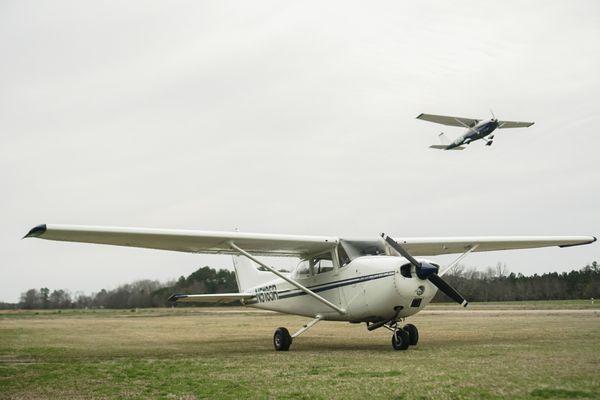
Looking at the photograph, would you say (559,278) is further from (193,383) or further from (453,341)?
(193,383)

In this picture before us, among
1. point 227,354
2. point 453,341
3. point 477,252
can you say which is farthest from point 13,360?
point 477,252

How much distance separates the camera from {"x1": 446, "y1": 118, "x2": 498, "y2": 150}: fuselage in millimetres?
39688

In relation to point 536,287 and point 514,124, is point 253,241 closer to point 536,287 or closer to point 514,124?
point 514,124

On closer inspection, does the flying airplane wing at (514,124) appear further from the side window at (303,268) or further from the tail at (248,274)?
the side window at (303,268)

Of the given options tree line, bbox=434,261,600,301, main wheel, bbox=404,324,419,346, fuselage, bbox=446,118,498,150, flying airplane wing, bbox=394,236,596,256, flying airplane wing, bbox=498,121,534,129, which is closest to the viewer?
main wheel, bbox=404,324,419,346

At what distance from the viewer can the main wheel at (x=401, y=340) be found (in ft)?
41.8

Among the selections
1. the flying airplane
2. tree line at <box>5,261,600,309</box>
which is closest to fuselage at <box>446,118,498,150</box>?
the flying airplane

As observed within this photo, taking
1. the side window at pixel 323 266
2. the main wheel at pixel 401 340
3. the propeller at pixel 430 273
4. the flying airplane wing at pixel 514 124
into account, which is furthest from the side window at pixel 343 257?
the flying airplane wing at pixel 514 124

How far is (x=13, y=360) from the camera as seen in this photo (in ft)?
40.8

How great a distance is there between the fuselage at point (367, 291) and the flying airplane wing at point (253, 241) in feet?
2.63

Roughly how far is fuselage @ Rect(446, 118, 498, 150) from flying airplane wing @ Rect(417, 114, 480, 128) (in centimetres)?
128

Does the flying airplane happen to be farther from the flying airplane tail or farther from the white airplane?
the white airplane

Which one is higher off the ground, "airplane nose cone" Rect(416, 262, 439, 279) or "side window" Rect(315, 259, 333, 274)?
"side window" Rect(315, 259, 333, 274)

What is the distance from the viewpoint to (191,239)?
13.5m
